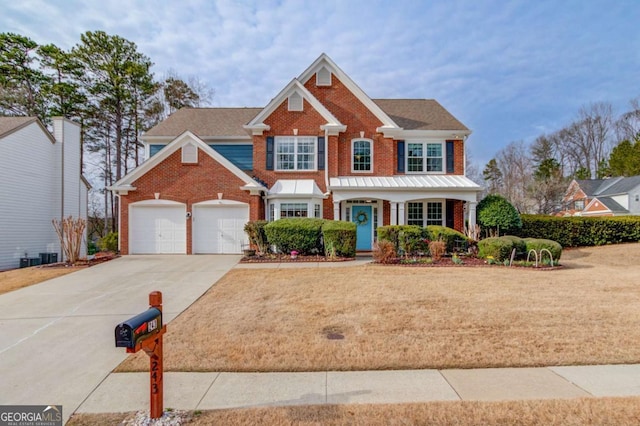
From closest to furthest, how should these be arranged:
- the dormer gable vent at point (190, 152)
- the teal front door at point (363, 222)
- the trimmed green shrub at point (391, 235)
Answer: the trimmed green shrub at point (391, 235) < the dormer gable vent at point (190, 152) < the teal front door at point (363, 222)

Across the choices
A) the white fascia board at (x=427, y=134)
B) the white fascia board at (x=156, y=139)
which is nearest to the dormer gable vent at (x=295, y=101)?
the white fascia board at (x=427, y=134)

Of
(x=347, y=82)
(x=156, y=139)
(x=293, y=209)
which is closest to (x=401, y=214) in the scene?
(x=293, y=209)

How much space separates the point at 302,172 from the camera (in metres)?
16.4

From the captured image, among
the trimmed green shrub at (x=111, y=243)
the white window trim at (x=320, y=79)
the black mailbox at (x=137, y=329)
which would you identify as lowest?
the trimmed green shrub at (x=111, y=243)

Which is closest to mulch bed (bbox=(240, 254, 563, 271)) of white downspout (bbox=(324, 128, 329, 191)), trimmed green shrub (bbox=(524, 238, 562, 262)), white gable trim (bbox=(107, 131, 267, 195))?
trimmed green shrub (bbox=(524, 238, 562, 262))

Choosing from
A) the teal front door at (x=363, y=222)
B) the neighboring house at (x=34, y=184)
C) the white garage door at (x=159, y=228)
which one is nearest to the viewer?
the neighboring house at (x=34, y=184)

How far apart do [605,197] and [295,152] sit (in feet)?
135

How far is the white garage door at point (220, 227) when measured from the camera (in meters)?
15.2

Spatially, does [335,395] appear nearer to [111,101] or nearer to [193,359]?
[193,359]

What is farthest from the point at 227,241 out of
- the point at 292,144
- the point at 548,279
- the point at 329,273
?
the point at 548,279

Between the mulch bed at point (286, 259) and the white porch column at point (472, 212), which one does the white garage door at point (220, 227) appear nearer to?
the mulch bed at point (286, 259)

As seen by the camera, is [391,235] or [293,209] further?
[293,209]

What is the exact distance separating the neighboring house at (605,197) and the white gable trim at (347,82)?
2761cm

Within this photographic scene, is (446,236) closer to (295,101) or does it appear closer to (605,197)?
(295,101)
